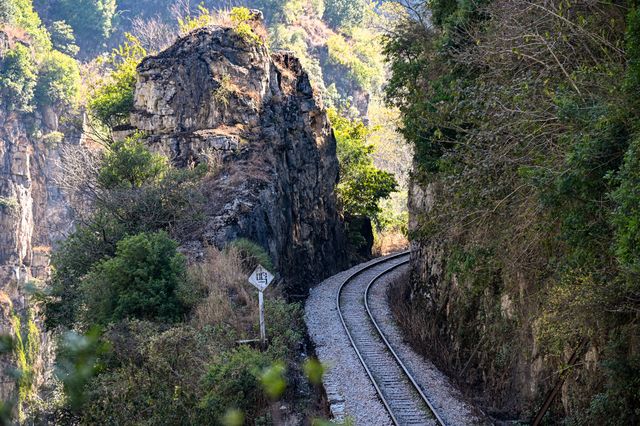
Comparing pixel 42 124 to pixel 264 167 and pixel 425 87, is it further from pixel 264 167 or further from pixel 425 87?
pixel 425 87

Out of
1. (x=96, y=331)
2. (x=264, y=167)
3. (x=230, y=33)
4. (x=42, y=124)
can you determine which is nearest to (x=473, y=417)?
(x=96, y=331)

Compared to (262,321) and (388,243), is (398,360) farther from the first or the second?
(388,243)

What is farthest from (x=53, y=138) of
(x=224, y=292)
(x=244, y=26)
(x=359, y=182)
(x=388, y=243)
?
(x=224, y=292)

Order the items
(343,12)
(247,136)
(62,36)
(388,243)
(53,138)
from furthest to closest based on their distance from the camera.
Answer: (343,12) → (62,36) → (53,138) → (388,243) → (247,136)

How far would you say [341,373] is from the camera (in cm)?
1378

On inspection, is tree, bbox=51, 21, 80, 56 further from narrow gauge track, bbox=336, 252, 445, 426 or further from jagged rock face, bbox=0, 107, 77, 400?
narrow gauge track, bbox=336, 252, 445, 426

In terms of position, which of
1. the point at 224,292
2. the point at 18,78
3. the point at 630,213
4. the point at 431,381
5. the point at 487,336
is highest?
the point at 18,78

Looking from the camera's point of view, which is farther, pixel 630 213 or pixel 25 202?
pixel 25 202

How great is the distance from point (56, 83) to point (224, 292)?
Result: 56.9m

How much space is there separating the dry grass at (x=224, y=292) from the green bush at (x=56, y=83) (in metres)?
53.8

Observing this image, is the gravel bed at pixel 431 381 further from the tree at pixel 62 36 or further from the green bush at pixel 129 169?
the tree at pixel 62 36

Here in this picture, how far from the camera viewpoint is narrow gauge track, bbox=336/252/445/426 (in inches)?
452

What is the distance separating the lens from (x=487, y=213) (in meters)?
11.0

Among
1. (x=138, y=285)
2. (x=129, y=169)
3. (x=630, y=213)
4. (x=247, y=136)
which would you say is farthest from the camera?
(x=247, y=136)
